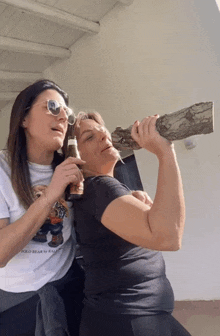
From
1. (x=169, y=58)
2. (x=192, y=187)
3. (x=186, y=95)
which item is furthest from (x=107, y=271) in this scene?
(x=169, y=58)

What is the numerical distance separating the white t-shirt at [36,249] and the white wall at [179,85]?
206 centimetres

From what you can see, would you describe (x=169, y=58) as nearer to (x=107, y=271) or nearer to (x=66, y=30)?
(x=66, y=30)

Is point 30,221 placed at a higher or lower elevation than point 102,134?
lower

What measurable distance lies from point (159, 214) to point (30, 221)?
1.44 ft

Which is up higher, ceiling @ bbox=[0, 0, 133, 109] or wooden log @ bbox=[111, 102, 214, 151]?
ceiling @ bbox=[0, 0, 133, 109]

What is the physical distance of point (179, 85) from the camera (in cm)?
310

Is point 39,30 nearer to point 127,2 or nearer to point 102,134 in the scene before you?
point 127,2

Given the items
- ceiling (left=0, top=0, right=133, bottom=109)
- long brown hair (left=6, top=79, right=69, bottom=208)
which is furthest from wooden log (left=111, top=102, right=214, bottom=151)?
ceiling (left=0, top=0, right=133, bottom=109)

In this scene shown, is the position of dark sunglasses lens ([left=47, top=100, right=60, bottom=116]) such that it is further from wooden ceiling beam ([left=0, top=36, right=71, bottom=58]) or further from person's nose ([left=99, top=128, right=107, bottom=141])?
wooden ceiling beam ([left=0, top=36, right=71, bottom=58])

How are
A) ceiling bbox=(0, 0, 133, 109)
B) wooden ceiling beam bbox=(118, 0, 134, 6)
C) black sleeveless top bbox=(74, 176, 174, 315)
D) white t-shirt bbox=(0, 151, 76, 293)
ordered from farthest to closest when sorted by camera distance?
wooden ceiling beam bbox=(118, 0, 134, 6) < ceiling bbox=(0, 0, 133, 109) < white t-shirt bbox=(0, 151, 76, 293) < black sleeveless top bbox=(74, 176, 174, 315)

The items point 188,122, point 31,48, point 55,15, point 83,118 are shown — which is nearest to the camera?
point 188,122

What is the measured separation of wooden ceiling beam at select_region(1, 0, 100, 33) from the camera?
9.43ft

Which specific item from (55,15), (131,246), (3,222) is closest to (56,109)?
(3,222)

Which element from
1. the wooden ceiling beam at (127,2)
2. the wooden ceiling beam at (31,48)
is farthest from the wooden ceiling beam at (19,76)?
the wooden ceiling beam at (127,2)
